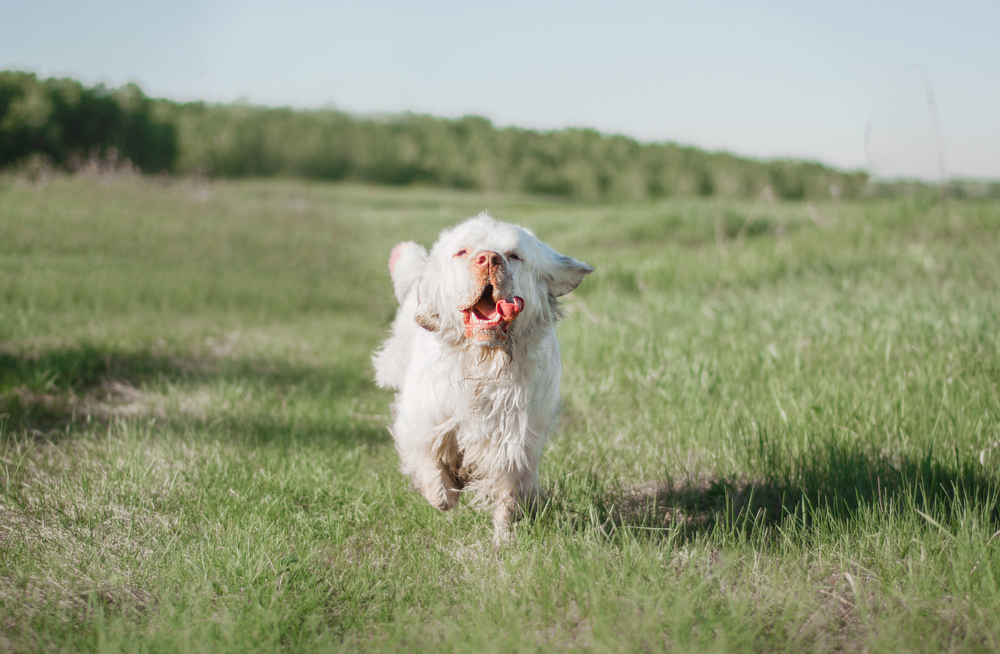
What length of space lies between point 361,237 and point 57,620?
14.8 metres

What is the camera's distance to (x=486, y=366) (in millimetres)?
2396

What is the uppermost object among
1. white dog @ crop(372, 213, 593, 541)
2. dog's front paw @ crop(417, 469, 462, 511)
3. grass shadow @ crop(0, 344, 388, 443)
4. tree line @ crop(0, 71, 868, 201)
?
tree line @ crop(0, 71, 868, 201)

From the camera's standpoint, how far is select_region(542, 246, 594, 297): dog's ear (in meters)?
2.45

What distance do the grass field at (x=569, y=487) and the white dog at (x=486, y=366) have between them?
20 centimetres

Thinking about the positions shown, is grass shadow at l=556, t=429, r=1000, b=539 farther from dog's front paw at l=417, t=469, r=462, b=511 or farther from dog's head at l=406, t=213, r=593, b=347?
dog's head at l=406, t=213, r=593, b=347

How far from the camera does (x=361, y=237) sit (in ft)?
52.9

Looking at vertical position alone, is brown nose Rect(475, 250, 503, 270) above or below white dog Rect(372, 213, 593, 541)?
above

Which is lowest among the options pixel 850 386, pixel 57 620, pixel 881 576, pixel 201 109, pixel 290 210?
pixel 57 620

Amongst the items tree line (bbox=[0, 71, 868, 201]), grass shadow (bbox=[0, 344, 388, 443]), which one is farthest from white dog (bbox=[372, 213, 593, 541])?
tree line (bbox=[0, 71, 868, 201])

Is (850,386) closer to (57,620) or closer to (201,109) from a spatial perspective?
(57,620)

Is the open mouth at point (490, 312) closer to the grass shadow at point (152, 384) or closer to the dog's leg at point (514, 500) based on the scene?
the dog's leg at point (514, 500)

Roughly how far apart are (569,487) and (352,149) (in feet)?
16.8

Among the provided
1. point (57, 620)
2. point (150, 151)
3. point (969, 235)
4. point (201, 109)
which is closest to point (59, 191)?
point (150, 151)

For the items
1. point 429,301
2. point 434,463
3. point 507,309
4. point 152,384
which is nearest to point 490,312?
point 507,309
